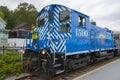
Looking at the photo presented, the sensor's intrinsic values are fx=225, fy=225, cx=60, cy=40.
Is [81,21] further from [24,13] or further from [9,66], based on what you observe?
[24,13]

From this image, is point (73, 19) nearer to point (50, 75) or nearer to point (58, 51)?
point (58, 51)

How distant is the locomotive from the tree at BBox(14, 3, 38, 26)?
80185mm

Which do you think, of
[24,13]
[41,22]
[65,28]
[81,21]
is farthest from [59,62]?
[24,13]

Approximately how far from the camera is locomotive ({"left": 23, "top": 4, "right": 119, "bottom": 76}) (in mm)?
10750

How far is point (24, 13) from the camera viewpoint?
308 ft

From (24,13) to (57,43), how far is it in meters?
84.4

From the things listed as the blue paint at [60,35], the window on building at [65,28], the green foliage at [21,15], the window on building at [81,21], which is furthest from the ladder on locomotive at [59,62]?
the green foliage at [21,15]

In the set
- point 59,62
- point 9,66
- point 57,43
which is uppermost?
point 57,43

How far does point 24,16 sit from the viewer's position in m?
94.9

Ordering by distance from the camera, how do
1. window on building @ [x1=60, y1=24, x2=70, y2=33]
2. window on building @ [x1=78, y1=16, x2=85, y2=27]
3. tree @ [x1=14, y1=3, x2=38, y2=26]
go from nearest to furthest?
window on building @ [x1=60, y1=24, x2=70, y2=33] → window on building @ [x1=78, y1=16, x2=85, y2=27] → tree @ [x1=14, y1=3, x2=38, y2=26]

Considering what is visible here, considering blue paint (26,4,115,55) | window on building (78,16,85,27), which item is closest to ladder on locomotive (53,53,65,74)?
blue paint (26,4,115,55)

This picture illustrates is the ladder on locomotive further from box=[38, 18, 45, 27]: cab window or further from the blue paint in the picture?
box=[38, 18, 45, 27]: cab window

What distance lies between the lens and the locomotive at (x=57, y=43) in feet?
35.3

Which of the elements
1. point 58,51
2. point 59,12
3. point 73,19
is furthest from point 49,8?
point 58,51
